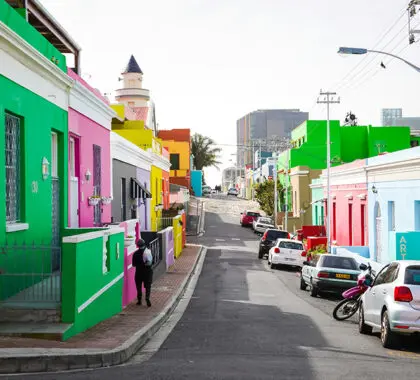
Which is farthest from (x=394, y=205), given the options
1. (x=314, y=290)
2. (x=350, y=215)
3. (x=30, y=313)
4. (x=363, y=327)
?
(x=30, y=313)

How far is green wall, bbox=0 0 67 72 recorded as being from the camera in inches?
499

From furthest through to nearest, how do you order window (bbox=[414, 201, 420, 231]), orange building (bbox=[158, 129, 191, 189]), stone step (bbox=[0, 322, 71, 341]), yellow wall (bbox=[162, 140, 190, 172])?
1. orange building (bbox=[158, 129, 191, 189])
2. yellow wall (bbox=[162, 140, 190, 172])
3. window (bbox=[414, 201, 420, 231])
4. stone step (bbox=[0, 322, 71, 341])

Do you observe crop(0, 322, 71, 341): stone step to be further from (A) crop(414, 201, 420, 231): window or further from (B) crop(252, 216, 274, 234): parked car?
(B) crop(252, 216, 274, 234): parked car

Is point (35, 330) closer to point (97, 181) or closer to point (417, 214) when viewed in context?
point (97, 181)

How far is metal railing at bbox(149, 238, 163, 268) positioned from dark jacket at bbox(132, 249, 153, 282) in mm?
6931

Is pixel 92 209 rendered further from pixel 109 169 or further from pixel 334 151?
pixel 334 151

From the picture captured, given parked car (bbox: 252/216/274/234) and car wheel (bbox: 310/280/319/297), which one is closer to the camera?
car wheel (bbox: 310/280/319/297)

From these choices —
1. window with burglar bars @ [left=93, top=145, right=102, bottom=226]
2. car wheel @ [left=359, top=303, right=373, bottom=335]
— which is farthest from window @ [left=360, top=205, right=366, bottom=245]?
car wheel @ [left=359, top=303, right=373, bottom=335]

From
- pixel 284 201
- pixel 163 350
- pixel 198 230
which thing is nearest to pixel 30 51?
pixel 163 350

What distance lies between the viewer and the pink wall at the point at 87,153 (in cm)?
1888

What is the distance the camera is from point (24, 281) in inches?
518

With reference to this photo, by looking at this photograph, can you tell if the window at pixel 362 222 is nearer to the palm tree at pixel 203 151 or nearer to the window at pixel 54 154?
the window at pixel 54 154

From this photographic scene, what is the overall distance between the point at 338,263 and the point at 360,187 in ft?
40.5

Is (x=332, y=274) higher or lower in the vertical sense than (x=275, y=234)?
lower
